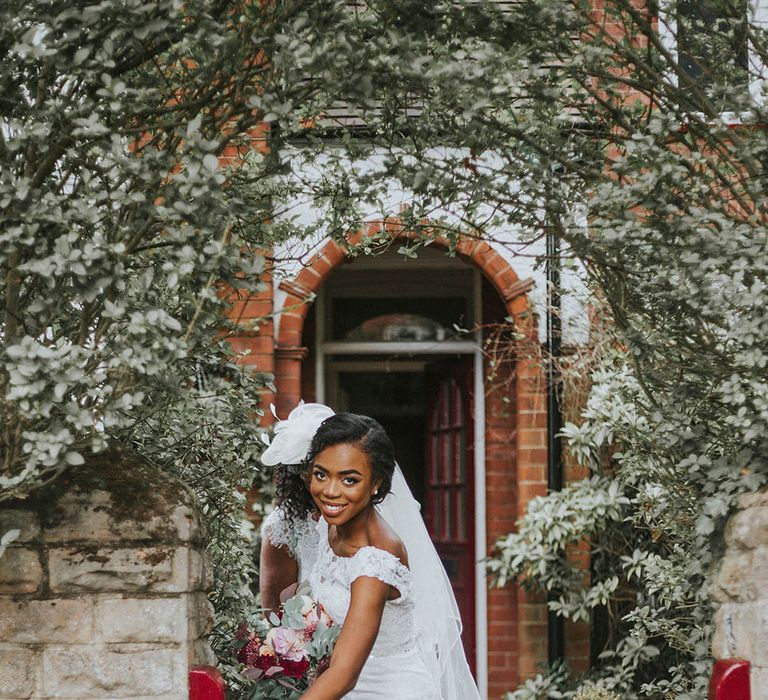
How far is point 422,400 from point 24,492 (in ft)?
23.3

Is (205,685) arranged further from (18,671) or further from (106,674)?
(18,671)

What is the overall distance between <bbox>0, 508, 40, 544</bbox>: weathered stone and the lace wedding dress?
3.35 feet

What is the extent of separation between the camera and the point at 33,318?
3.57m

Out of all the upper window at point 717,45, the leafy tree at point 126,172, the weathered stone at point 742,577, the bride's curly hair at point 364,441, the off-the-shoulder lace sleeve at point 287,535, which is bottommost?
the weathered stone at point 742,577

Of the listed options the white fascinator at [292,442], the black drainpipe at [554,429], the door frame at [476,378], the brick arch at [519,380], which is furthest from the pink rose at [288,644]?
the door frame at [476,378]

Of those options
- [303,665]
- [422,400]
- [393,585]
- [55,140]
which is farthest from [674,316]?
[422,400]

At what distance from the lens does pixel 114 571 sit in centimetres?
→ 360

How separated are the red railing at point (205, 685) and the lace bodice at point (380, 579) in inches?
21.1

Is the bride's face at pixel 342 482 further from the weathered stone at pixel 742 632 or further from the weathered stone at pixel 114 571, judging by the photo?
the weathered stone at pixel 742 632

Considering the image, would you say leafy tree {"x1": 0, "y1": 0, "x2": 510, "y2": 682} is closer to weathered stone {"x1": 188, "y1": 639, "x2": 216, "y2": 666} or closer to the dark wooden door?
weathered stone {"x1": 188, "y1": 639, "x2": 216, "y2": 666}

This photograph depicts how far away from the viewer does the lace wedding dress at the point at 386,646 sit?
4.01 meters

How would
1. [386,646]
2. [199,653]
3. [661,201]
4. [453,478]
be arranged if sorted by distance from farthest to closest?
[453,478]
[386,646]
[661,201]
[199,653]

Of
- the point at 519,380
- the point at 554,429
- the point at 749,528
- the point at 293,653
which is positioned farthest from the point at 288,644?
the point at 519,380

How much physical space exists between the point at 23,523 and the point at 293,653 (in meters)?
0.96
